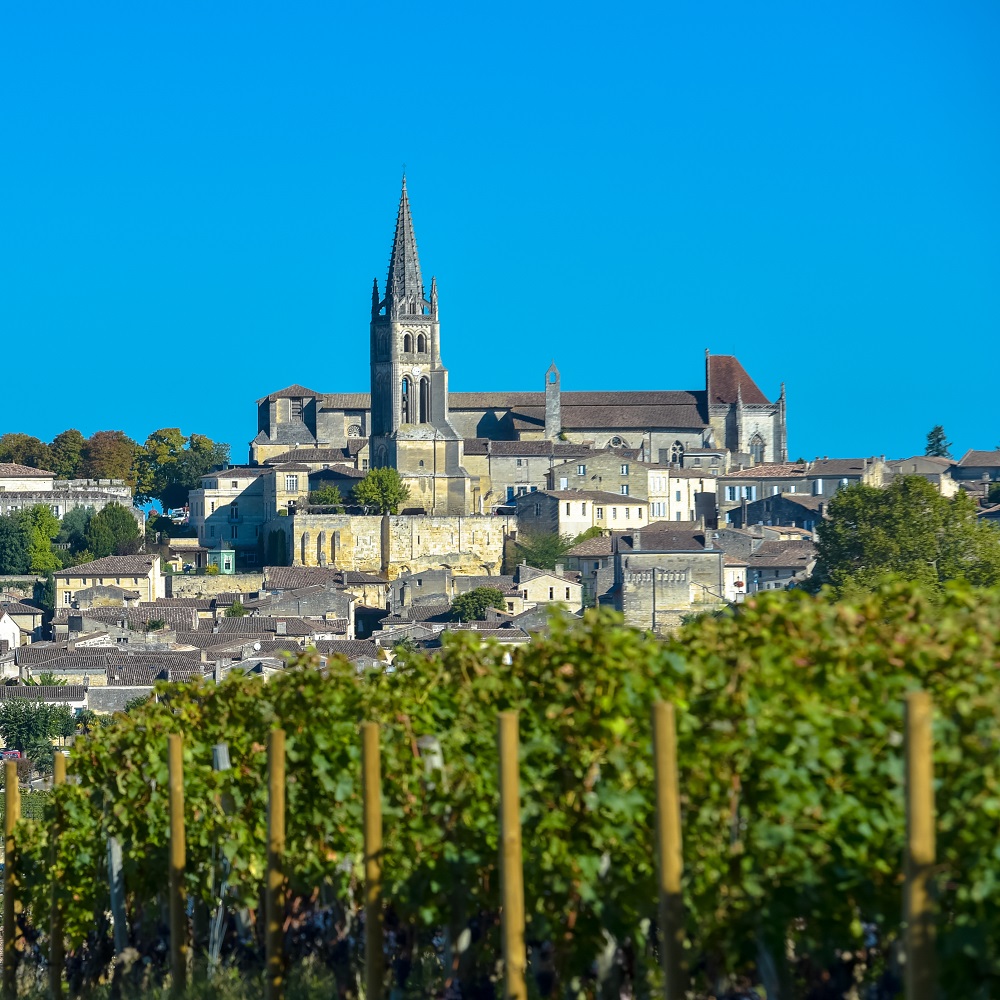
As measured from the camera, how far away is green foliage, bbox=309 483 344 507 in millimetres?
77688

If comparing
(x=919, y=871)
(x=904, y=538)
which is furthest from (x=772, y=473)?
(x=919, y=871)

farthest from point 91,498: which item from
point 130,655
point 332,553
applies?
point 130,655

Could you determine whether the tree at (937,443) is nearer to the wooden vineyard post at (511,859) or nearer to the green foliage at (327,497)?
the green foliage at (327,497)

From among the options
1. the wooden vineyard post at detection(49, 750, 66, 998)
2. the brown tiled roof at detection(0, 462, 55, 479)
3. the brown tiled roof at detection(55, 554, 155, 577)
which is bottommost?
the wooden vineyard post at detection(49, 750, 66, 998)

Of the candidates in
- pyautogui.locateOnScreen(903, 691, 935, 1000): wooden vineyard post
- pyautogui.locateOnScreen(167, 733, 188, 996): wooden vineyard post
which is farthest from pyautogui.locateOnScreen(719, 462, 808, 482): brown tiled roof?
pyautogui.locateOnScreen(903, 691, 935, 1000): wooden vineyard post

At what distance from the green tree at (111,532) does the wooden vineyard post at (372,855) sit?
7198 centimetres

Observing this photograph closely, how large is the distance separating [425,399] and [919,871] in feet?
260

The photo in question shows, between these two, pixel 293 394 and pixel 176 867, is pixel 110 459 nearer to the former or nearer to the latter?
pixel 293 394

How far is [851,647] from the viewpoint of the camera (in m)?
6.66

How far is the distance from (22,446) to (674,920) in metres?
97.1

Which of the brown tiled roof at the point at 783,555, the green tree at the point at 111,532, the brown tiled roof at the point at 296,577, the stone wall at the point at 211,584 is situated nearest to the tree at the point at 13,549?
the green tree at the point at 111,532

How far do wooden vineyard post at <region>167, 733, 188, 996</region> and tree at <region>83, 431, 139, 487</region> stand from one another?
284 feet

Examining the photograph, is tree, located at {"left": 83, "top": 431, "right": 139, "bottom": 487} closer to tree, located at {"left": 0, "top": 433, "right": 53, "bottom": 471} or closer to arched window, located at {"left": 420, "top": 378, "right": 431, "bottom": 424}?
tree, located at {"left": 0, "top": 433, "right": 53, "bottom": 471}

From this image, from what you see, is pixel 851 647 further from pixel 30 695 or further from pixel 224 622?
pixel 224 622
